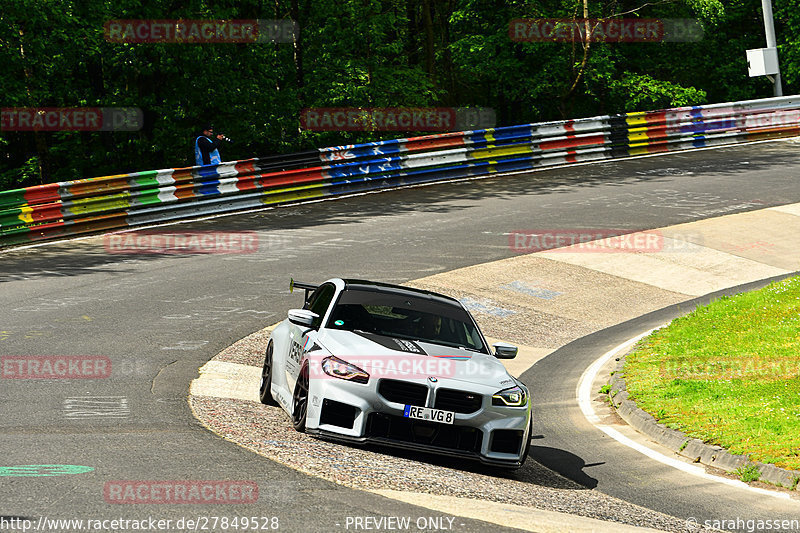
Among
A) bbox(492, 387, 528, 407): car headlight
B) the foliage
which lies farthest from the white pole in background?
bbox(492, 387, 528, 407): car headlight

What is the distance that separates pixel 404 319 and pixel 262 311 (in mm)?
5449

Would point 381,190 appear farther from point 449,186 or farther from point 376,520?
point 376,520

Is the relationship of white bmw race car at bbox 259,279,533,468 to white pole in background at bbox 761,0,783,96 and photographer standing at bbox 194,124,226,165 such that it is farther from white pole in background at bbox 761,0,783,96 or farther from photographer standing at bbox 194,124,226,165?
white pole in background at bbox 761,0,783,96

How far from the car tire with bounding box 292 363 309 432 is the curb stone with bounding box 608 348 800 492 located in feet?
13.6

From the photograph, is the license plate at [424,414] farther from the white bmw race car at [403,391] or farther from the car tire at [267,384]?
the car tire at [267,384]

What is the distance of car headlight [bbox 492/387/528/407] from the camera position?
29.2 ft

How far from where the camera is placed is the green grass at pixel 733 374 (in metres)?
10.3

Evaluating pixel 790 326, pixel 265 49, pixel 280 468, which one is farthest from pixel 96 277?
pixel 265 49

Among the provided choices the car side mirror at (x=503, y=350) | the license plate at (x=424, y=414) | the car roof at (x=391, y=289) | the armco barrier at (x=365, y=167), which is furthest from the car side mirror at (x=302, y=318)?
the armco barrier at (x=365, y=167)

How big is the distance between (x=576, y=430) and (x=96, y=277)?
9.01 meters

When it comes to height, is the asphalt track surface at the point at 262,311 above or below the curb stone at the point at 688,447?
above

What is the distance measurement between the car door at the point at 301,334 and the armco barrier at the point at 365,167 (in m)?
11.2

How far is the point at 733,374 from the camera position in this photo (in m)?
12.6

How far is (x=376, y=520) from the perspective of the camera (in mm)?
6742
